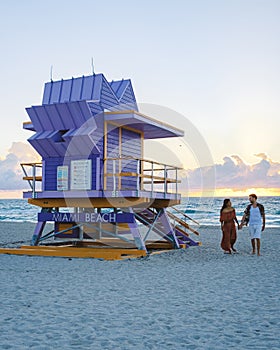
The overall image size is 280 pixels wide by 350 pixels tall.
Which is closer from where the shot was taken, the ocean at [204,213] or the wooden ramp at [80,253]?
the wooden ramp at [80,253]

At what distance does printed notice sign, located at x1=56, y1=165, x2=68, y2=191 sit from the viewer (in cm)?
1557

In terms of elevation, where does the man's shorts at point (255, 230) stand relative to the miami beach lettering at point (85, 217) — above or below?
below

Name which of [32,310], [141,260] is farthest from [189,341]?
[141,260]

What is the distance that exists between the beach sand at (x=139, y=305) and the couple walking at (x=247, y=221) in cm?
183

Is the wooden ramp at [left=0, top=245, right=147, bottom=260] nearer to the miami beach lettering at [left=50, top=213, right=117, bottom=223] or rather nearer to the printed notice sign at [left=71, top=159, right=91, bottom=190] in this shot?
the miami beach lettering at [left=50, top=213, right=117, bottom=223]

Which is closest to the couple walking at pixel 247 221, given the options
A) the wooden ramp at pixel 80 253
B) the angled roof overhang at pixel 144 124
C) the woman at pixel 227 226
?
the woman at pixel 227 226

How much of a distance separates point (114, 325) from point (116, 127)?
33.4ft

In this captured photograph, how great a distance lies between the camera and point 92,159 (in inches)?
598

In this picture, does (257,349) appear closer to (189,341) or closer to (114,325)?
(189,341)

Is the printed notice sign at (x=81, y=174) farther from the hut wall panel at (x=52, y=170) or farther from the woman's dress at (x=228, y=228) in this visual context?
the woman's dress at (x=228, y=228)

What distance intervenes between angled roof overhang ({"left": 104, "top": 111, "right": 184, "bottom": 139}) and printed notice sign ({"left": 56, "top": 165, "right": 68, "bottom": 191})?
2.09 metres

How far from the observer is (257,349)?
5508mm

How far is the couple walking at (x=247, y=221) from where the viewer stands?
14.9 meters

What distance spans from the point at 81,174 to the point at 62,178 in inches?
30.0
